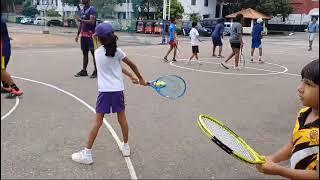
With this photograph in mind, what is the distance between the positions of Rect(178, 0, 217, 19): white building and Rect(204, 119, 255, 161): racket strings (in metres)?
55.4

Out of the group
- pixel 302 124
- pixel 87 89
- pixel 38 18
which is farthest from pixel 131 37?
pixel 38 18

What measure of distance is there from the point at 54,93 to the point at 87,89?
81 cm

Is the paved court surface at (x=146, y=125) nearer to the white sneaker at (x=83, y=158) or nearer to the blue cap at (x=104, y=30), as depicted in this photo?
the white sneaker at (x=83, y=158)

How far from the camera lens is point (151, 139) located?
6105 mm

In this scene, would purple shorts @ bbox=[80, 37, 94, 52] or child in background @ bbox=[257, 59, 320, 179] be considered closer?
child in background @ bbox=[257, 59, 320, 179]

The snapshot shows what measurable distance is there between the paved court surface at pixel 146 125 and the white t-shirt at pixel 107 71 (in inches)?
35.7

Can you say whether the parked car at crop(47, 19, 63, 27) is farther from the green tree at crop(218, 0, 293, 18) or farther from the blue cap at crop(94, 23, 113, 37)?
the blue cap at crop(94, 23, 113, 37)

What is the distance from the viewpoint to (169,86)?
560 centimetres

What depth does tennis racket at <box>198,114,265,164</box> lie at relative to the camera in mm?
2584

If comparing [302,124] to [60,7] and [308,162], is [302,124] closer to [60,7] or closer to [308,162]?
[308,162]

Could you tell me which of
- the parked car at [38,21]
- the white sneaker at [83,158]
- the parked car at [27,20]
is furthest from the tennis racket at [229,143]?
the parked car at [27,20]

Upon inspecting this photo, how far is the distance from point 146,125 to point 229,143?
4117 mm

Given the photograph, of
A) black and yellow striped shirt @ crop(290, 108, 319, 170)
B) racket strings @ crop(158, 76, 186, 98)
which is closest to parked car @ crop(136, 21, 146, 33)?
racket strings @ crop(158, 76, 186, 98)

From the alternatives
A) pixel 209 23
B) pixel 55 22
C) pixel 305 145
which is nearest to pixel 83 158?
pixel 305 145
